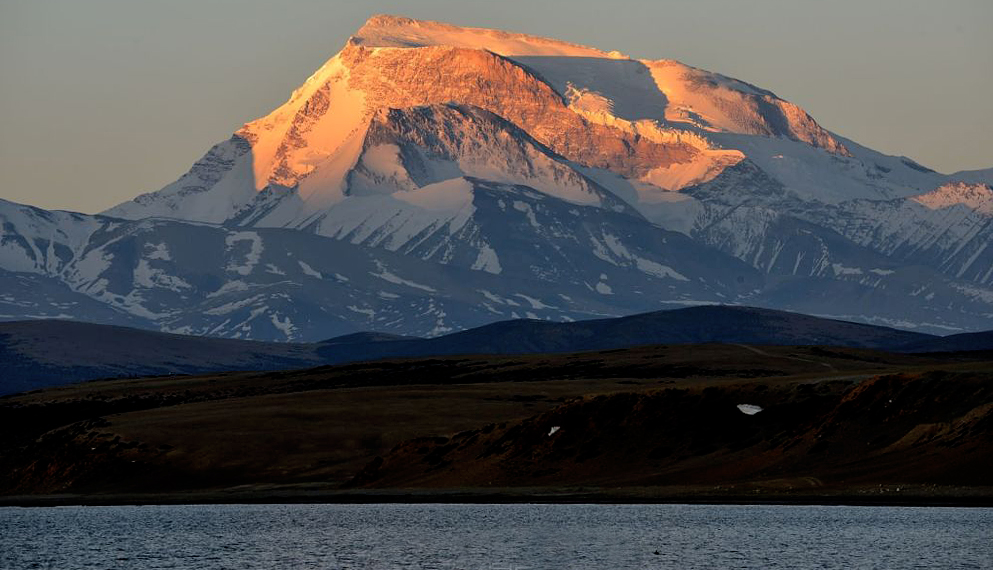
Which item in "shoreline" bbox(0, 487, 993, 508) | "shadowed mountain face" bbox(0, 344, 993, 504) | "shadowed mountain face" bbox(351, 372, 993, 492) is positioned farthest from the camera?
"shadowed mountain face" bbox(0, 344, 993, 504)

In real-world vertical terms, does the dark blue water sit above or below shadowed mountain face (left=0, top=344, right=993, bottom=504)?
below

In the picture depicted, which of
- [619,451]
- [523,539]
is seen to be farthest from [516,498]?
[523,539]

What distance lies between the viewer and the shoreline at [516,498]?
4820 inches

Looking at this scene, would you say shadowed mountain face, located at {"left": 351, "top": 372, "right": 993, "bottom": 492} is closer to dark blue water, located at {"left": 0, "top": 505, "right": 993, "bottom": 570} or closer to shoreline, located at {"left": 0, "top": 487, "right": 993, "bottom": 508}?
shoreline, located at {"left": 0, "top": 487, "right": 993, "bottom": 508}

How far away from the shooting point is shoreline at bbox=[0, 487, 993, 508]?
122438mm

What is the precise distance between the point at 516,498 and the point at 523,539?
32332 millimetres

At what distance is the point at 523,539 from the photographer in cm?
11331

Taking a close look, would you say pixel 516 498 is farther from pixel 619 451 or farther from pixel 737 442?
pixel 737 442

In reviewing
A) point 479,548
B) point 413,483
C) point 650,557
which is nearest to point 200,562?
point 479,548

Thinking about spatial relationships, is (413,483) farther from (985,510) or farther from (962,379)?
(985,510)

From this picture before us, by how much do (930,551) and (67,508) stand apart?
85722 millimetres

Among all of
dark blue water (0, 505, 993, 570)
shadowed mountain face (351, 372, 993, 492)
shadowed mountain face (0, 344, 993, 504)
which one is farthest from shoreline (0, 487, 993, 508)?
shadowed mountain face (351, 372, 993, 492)

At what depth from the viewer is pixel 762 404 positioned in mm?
159625

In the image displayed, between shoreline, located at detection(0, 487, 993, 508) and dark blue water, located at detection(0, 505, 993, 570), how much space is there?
0.85 metres
